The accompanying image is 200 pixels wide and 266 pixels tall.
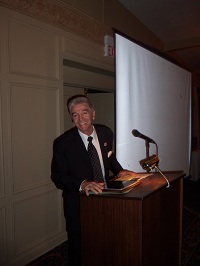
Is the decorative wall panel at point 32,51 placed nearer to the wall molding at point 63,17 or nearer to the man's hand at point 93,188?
the wall molding at point 63,17

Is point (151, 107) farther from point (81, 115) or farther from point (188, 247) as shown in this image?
point (188, 247)

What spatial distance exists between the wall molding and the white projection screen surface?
787 millimetres

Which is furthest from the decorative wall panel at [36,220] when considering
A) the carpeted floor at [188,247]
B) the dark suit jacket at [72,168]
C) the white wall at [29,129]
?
the dark suit jacket at [72,168]

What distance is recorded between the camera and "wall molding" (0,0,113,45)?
2347 millimetres

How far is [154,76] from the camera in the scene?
2.91m

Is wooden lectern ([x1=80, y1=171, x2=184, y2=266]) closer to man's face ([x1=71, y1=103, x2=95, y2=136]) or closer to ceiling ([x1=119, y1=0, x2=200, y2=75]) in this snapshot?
man's face ([x1=71, y1=103, x2=95, y2=136])

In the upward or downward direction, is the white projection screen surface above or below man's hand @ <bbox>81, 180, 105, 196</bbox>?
above

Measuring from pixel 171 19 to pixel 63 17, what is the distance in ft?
7.33

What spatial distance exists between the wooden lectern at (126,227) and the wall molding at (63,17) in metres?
1.81

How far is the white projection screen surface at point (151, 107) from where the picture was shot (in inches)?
94.5

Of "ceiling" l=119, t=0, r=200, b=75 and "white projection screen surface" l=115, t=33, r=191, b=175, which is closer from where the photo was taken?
"white projection screen surface" l=115, t=33, r=191, b=175

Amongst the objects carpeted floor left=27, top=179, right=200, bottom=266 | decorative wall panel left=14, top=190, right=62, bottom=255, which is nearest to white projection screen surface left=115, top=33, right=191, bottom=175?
carpeted floor left=27, top=179, right=200, bottom=266

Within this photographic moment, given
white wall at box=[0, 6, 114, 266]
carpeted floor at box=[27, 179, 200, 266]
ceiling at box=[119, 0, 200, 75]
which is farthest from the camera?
ceiling at box=[119, 0, 200, 75]

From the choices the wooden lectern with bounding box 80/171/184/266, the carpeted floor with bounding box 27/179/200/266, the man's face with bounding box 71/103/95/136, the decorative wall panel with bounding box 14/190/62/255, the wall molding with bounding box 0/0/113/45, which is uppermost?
the wall molding with bounding box 0/0/113/45
